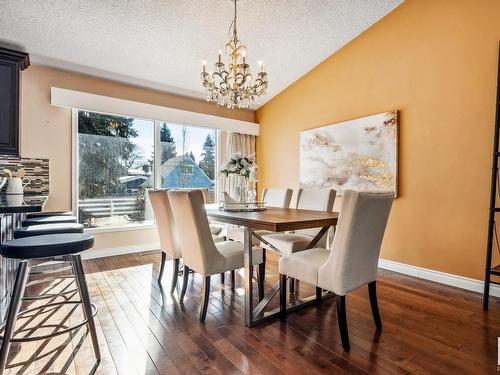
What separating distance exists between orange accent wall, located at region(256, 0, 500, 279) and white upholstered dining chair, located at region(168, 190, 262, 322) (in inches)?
82.8

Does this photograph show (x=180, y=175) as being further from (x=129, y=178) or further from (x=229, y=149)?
(x=229, y=149)

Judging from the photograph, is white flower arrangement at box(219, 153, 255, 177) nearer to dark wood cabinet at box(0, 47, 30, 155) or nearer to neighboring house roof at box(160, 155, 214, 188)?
dark wood cabinet at box(0, 47, 30, 155)

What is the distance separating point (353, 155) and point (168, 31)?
2796 mm

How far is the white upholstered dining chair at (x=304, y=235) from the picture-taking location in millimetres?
2775

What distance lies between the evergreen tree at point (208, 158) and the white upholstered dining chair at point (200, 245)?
2.84 m

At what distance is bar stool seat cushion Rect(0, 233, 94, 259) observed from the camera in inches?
56.1

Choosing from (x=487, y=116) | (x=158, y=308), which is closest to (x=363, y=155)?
(x=487, y=116)

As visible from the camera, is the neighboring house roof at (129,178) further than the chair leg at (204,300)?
Yes

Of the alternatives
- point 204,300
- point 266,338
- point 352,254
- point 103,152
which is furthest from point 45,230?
point 352,254

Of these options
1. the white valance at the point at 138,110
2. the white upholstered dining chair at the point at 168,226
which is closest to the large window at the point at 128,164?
the white valance at the point at 138,110

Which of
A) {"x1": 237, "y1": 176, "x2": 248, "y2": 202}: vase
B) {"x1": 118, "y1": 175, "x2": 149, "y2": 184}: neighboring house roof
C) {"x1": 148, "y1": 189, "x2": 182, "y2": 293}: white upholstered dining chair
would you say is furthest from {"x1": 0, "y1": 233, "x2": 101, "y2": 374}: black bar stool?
{"x1": 118, "y1": 175, "x2": 149, "y2": 184}: neighboring house roof

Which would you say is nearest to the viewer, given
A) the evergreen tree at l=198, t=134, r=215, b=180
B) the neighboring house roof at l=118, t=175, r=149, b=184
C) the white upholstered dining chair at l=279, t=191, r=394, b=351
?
the white upholstered dining chair at l=279, t=191, r=394, b=351

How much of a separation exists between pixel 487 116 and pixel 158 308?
140 inches

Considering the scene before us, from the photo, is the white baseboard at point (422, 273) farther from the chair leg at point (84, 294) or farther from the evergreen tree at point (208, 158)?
the chair leg at point (84, 294)
